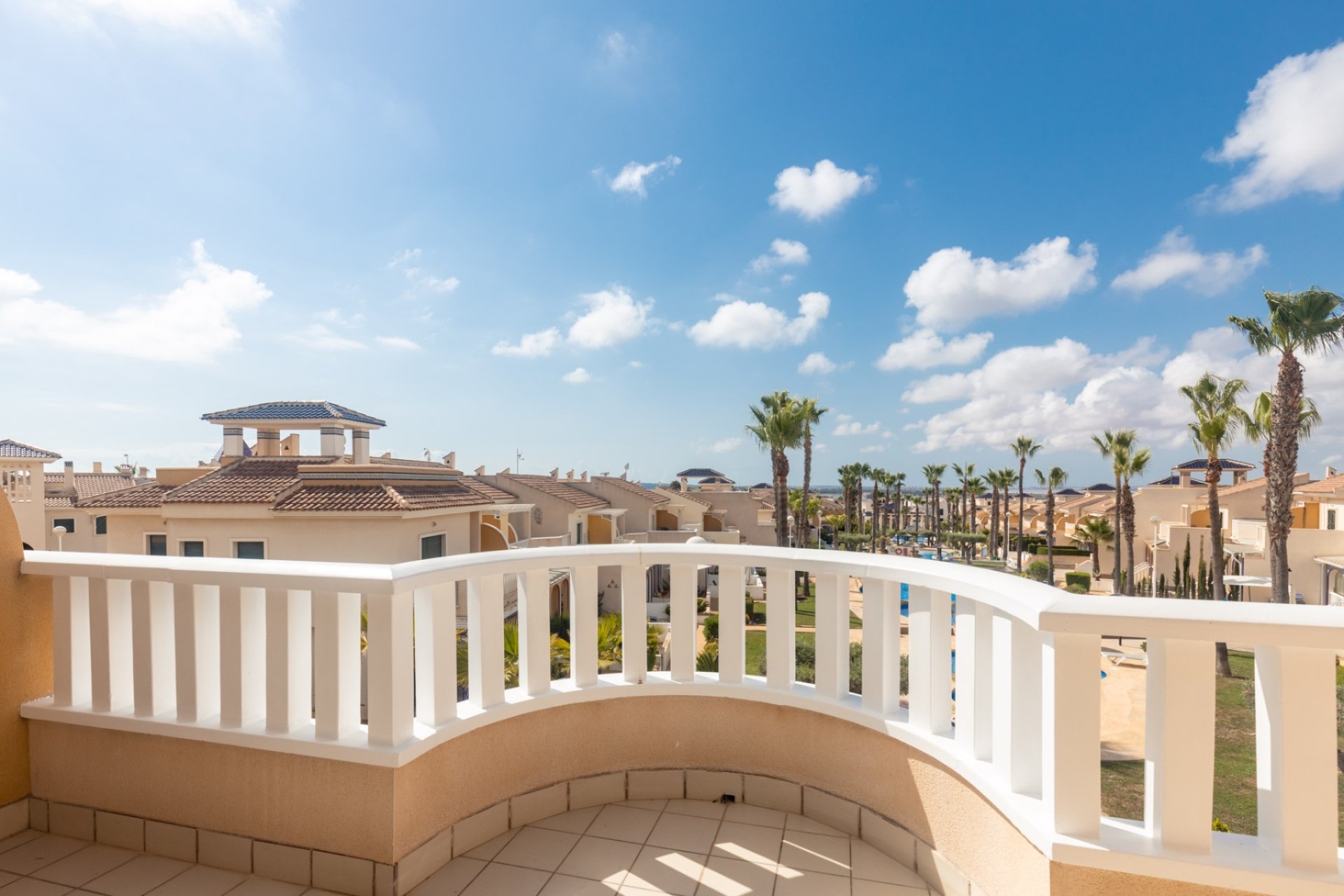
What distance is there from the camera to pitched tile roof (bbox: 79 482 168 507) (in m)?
15.2

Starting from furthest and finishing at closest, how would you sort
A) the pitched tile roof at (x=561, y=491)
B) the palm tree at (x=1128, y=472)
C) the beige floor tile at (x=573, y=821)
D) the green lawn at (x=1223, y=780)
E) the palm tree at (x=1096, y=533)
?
the palm tree at (x=1096, y=533), the palm tree at (x=1128, y=472), the pitched tile roof at (x=561, y=491), the beige floor tile at (x=573, y=821), the green lawn at (x=1223, y=780)

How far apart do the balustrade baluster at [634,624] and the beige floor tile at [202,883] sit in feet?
5.05

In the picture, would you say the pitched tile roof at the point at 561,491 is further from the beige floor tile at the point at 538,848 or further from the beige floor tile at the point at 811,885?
the beige floor tile at the point at 811,885

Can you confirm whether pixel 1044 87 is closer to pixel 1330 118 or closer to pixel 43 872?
pixel 1330 118

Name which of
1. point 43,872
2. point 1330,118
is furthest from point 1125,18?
point 43,872

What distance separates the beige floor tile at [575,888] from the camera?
7.12ft

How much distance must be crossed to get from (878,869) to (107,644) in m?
3.43

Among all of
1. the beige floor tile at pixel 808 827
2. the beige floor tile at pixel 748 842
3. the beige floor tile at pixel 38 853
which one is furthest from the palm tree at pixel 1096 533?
the beige floor tile at pixel 38 853

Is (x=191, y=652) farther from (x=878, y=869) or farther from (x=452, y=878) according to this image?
(x=878, y=869)

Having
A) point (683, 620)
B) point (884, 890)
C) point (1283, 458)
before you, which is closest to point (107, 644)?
point (683, 620)

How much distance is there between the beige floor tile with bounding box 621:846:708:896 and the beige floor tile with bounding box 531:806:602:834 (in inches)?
13.4

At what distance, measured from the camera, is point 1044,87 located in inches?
900

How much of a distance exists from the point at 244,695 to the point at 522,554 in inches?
47.9

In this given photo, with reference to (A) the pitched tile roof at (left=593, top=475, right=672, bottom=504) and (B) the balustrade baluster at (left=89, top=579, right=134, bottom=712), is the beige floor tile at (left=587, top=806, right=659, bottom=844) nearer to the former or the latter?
(B) the balustrade baluster at (left=89, top=579, right=134, bottom=712)
